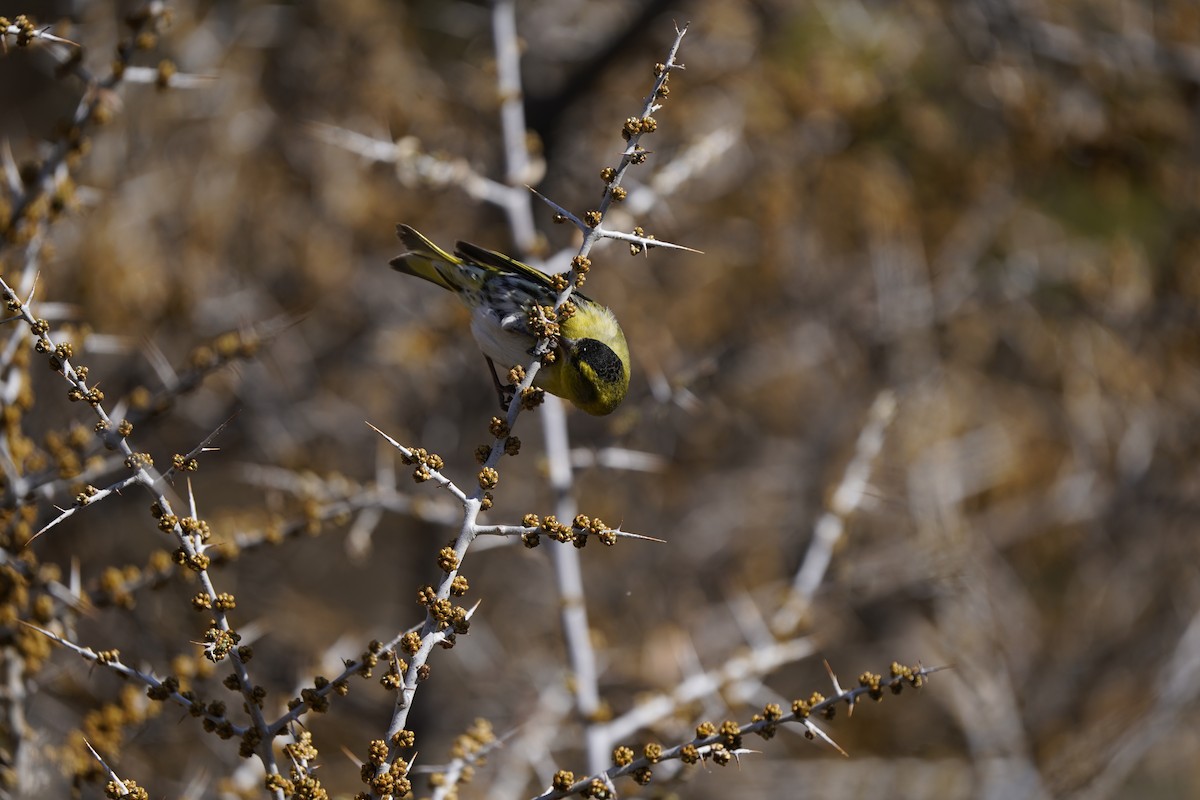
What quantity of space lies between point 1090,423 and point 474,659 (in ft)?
16.9

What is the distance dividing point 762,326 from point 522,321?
528cm

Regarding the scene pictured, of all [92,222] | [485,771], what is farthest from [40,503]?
[485,771]

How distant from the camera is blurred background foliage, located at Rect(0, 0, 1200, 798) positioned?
755cm

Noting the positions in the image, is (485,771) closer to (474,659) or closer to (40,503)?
(474,659)

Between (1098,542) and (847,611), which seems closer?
(1098,542)

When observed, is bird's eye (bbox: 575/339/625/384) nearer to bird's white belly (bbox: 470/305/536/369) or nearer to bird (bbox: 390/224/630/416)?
bird (bbox: 390/224/630/416)

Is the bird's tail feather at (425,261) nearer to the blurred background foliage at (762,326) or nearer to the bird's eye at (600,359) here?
the bird's eye at (600,359)

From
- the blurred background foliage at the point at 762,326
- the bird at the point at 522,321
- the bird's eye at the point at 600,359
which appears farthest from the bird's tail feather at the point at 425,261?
the blurred background foliage at the point at 762,326

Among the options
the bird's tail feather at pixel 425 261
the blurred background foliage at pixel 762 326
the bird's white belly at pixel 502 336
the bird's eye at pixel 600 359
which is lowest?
the bird's eye at pixel 600 359

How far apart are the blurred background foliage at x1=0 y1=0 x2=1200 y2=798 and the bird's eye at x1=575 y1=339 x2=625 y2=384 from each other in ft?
9.91

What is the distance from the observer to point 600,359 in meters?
3.85

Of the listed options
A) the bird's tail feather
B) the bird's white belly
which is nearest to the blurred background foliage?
the bird's tail feather

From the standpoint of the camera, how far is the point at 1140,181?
27.4 feet

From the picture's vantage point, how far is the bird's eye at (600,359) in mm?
3830
